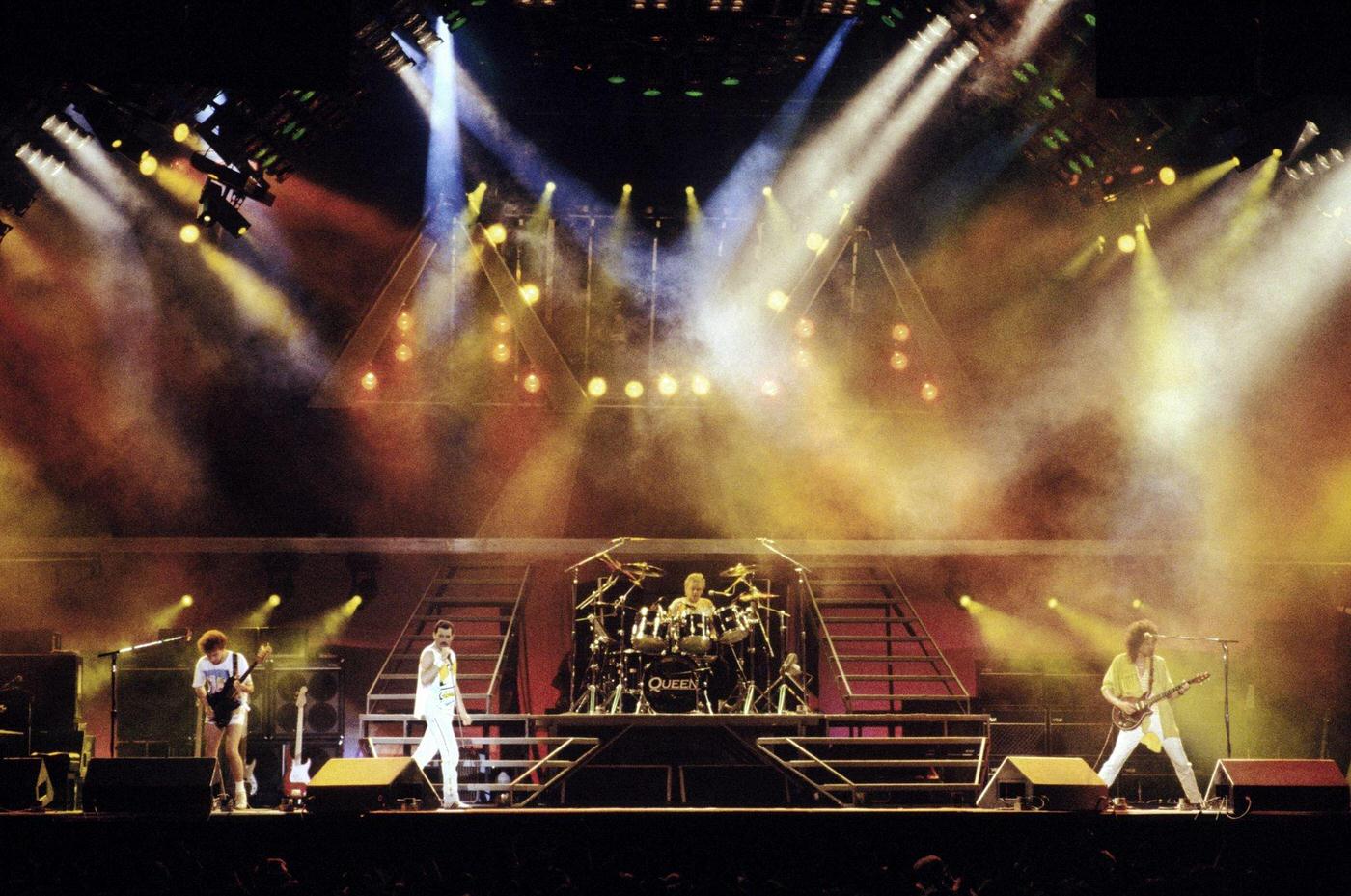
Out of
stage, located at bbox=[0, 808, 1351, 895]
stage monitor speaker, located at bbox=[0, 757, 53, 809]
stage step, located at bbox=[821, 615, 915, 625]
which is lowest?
stage, located at bbox=[0, 808, 1351, 895]

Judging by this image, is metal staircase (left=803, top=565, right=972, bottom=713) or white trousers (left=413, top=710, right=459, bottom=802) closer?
white trousers (left=413, top=710, right=459, bottom=802)

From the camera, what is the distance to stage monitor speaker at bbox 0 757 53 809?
19.8 ft

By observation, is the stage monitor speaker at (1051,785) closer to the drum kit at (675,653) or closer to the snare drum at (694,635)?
the drum kit at (675,653)

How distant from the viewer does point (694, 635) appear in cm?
977

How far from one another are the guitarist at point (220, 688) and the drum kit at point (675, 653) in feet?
9.49

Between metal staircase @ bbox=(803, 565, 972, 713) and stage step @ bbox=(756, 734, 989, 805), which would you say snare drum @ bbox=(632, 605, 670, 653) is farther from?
metal staircase @ bbox=(803, 565, 972, 713)

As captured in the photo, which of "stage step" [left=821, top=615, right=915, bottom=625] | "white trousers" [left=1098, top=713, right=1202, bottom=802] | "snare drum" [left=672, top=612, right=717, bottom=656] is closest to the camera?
"white trousers" [left=1098, top=713, right=1202, bottom=802]

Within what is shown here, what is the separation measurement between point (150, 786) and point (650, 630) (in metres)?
5.39

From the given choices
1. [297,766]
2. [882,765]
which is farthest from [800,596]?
[297,766]

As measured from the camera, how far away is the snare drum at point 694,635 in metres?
9.63

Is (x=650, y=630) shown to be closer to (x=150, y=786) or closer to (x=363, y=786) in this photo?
(x=363, y=786)

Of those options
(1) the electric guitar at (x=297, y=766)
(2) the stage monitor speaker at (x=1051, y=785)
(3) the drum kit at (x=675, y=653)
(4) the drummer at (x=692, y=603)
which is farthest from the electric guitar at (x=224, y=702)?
(2) the stage monitor speaker at (x=1051, y=785)

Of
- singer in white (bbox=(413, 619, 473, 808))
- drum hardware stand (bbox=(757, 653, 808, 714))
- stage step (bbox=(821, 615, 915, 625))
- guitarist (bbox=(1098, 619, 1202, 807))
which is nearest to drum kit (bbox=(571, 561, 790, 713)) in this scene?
drum hardware stand (bbox=(757, 653, 808, 714))

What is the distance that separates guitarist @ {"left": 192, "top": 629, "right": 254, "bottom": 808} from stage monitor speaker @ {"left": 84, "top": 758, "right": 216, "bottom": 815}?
2.25m
